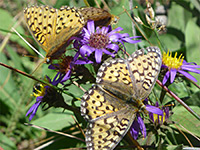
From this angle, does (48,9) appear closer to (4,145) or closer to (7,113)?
(4,145)

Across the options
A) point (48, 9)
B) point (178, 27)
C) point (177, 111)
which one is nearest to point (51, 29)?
point (48, 9)

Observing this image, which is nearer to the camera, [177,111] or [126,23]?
[177,111]

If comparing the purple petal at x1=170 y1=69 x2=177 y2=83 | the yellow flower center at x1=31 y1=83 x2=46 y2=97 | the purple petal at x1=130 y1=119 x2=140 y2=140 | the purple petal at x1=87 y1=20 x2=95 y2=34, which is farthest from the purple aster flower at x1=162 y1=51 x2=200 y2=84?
the yellow flower center at x1=31 y1=83 x2=46 y2=97

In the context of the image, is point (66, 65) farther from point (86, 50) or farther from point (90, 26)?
point (90, 26)

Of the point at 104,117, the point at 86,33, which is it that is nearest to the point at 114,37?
the point at 86,33

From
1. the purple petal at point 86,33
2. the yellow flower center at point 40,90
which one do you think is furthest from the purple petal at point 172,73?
the yellow flower center at point 40,90

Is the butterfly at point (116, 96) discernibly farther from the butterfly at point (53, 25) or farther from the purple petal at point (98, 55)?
the butterfly at point (53, 25)

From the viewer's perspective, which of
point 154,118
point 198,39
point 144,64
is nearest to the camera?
point 144,64

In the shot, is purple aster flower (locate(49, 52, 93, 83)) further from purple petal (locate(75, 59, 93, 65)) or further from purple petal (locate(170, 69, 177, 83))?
purple petal (locate(170, 69, 177, 83))

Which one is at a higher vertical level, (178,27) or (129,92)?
(178,27)

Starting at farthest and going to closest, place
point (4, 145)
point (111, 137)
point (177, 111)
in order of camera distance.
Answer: point (4, 145), point (177, 111), point (111, 137)
